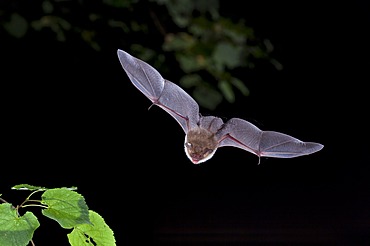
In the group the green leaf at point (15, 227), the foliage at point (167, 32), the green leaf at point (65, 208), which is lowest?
the green leaf at point (15, 227)

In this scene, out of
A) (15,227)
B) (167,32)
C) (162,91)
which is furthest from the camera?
(167,32)

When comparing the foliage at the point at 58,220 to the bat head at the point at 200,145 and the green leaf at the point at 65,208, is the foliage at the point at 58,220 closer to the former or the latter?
the green leaf at the point at 65,208

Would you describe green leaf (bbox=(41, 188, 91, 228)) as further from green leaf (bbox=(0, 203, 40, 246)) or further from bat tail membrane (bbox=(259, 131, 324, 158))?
bat tail membrane (bbox=(259, 131, 324, 158))

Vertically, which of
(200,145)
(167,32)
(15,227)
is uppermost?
(167,32)

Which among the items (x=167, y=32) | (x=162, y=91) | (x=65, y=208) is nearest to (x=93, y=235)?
(x=65, y=208)

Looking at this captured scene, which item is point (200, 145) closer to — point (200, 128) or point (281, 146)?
point (200, 128)

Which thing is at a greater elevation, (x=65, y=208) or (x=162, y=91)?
(x=162, y=91)

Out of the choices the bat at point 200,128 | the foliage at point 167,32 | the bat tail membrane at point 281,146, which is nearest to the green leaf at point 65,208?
the bat at point 200,128
